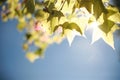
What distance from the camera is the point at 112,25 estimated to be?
1233mm

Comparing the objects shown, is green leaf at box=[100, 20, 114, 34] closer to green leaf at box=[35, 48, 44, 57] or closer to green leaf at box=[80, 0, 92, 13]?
green leaf at box=[80, 0, 92, 13]

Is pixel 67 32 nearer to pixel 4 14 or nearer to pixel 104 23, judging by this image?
pixel 104 23

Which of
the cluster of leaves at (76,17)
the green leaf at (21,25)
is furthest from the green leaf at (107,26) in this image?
the green leaf at (21,25)

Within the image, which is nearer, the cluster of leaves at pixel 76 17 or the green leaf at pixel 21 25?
the cluster of leaves at pixel 76 17

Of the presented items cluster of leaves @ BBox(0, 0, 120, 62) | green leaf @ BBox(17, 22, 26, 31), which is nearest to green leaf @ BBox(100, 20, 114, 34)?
cluster of leaves @ BBox(0, 0, 120, 62)

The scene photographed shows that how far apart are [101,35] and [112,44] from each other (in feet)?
0.26

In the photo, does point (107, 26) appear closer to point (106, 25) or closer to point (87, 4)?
point (106, 25)

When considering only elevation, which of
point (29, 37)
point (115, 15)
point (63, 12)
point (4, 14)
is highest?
point (4, 14)

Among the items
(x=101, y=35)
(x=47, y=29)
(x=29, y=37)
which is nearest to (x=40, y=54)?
(x=29, y=37)

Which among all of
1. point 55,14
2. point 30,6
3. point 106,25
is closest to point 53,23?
point 55,14

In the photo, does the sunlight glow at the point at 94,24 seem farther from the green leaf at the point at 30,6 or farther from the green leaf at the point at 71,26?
the green leaf at the point at 30,6

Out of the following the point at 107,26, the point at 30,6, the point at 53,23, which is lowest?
the point at 107,26

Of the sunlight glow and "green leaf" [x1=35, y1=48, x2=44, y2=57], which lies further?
"green leaf" [x1=35, y1=48, x2=44, y2=57]

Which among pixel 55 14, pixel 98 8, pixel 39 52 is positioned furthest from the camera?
pixel 39 52
